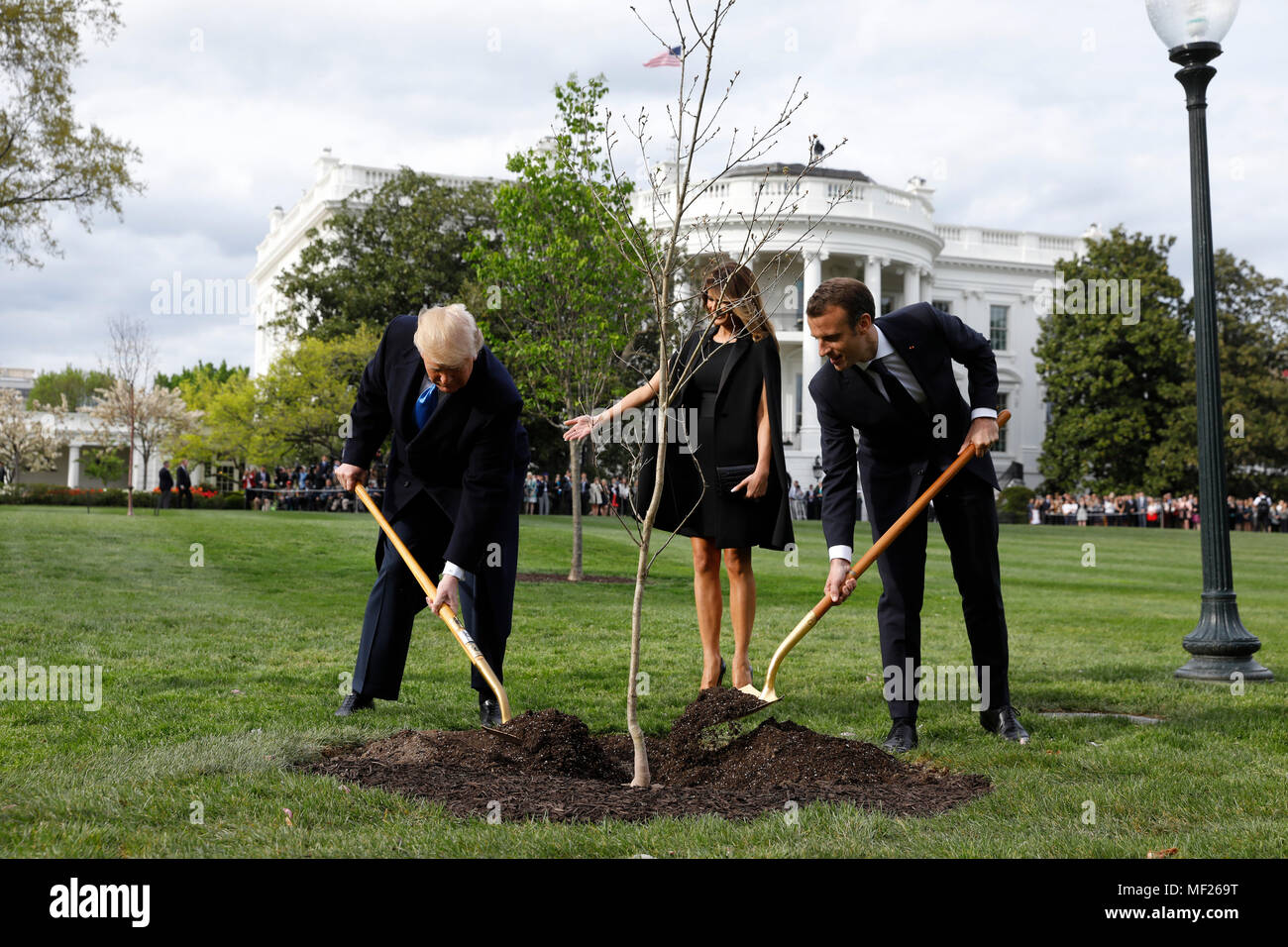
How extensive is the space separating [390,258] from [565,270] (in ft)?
92.0

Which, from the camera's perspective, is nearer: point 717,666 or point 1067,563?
point 717,666

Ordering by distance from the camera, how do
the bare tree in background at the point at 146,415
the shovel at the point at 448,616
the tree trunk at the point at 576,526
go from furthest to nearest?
the bare tree in background at the point at 146,415 → the tree trunk at the point at 576,526 → the shovel at the point at 448,616

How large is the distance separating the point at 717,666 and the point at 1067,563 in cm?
1765

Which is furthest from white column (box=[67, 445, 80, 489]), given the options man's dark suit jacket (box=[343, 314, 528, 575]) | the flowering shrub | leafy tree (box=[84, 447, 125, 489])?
man's dark suit jacket (box=[343, 314, 528, 575])

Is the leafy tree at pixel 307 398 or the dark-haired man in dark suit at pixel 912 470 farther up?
the leafy tree at pixel 307 398

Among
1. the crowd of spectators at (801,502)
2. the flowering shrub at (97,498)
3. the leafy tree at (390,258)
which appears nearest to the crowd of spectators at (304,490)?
the crowd of spectators at (801,502)

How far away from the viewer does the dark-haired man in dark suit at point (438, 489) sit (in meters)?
5.26

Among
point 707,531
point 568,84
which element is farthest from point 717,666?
point 568,84

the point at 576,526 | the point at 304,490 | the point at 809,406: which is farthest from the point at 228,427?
the point at 576,526

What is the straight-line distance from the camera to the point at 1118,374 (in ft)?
158

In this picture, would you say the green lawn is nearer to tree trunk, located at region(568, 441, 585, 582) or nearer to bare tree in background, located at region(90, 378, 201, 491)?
tree trunk, located at region(568, 441, 585, 582)

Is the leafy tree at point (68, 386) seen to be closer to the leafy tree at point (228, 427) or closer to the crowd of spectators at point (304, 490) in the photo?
the leafy tree at point (228, 427)
